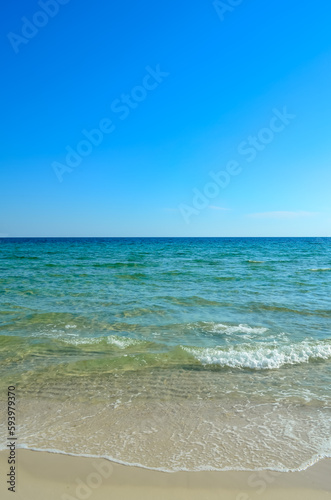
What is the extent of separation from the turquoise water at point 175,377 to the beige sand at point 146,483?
184 mm

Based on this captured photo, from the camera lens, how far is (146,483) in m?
3.68

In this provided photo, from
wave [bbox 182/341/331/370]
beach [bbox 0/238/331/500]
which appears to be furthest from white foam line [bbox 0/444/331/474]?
wave [bbox 182/341/331/370]

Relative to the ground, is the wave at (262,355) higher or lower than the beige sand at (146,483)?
higher

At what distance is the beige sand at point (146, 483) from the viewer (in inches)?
138

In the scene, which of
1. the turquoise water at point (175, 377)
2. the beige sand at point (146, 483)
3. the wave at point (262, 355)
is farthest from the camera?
the wave at point (262, 355)

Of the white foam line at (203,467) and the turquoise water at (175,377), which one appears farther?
the turquoise water at (175,377)

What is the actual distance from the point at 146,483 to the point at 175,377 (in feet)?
9.88

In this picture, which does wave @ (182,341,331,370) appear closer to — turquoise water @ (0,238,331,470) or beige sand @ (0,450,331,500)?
turquoise water @ (0,238,331,470)

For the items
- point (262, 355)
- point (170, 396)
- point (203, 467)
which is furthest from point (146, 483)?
point (262, 355)

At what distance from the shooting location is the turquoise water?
4.38 metres

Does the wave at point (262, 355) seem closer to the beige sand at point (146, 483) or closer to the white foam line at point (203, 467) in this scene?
the white foam line at point (203, 467)

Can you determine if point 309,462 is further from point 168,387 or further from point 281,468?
point 168,387

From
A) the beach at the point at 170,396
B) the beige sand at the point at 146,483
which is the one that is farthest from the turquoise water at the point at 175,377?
the beige sand at the point at 146,483

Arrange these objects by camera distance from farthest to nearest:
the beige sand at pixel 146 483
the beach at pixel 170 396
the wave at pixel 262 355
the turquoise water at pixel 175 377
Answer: the wave at pixel 262 355
the turquoise water at pixel 175 377
the beach at pixel 170 396
the beige sand at pixel 146 483
